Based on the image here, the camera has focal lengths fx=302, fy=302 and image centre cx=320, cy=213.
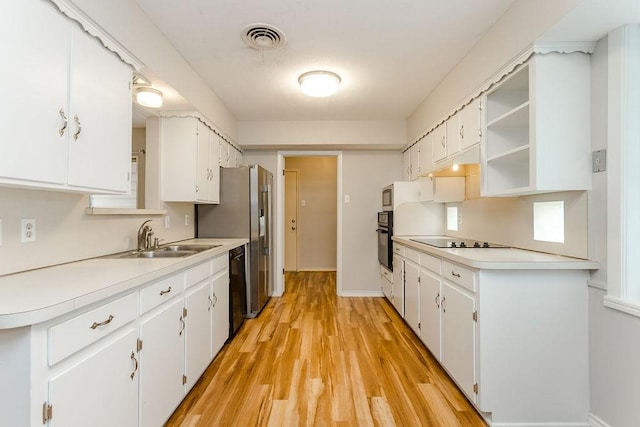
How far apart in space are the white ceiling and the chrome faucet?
1399mm

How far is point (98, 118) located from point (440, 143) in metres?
2.70

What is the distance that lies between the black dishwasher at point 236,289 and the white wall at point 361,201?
→ 1245 mm

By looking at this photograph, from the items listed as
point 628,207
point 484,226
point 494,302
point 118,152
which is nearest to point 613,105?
point 628,207

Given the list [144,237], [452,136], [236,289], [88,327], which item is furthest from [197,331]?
[452,136]

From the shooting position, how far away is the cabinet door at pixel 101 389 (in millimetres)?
978

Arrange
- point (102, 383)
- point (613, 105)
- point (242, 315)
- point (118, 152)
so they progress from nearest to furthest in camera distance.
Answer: point (102, 383) → point (613, 105) → point (118, 152) → point (242, 315)

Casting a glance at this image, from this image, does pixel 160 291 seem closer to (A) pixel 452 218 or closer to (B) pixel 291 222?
(A) pixel 452 218

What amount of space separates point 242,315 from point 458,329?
2.16 m

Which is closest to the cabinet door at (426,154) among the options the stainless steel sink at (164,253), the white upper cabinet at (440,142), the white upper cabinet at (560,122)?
the white upper cabinet at (440,142)

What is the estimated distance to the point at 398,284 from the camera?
3424 millimetres

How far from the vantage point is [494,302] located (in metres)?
1.68

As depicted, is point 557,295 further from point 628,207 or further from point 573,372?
point 628,207

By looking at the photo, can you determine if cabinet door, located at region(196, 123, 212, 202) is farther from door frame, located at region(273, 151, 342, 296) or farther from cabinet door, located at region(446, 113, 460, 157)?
cabinet door, located at region(446, 113, 460, 157)

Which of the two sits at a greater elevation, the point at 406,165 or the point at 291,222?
the point at 406,165
